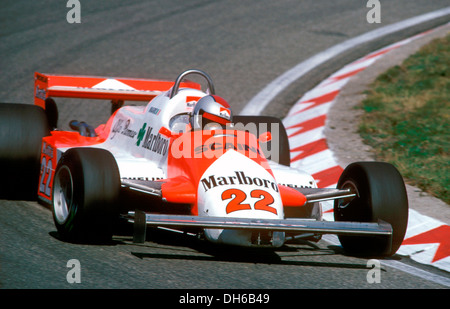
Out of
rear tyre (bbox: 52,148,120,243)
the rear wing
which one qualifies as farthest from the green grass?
rear tyre (bbox: 52,148,120,243)

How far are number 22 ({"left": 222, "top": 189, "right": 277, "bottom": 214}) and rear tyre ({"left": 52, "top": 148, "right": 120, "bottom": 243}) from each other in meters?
0.78

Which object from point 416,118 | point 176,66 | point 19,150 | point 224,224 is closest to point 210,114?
point 224,224

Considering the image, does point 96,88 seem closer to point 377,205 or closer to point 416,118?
point 377,205

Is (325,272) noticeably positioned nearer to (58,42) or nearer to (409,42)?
(409,42)

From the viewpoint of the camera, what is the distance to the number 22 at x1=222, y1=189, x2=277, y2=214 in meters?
4.95

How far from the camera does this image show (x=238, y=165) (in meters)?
5.32

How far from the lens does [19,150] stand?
6.61 m

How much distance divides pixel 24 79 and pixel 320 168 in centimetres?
562

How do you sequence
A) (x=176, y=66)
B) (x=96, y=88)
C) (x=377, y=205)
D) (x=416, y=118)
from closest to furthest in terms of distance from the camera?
(x=377, y=205) → (x=96, y=88) → (x=416, y=118) → (x=176, y=66)

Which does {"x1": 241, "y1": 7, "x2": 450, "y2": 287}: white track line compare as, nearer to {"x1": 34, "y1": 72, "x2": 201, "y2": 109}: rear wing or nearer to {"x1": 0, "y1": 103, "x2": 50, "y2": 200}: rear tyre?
{"x1": 34, "y1": 72, "x2": 201, "y2": 109}: rear wing

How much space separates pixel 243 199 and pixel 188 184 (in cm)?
52

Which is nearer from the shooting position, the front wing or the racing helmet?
the front wing

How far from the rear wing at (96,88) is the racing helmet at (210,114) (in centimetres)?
166
